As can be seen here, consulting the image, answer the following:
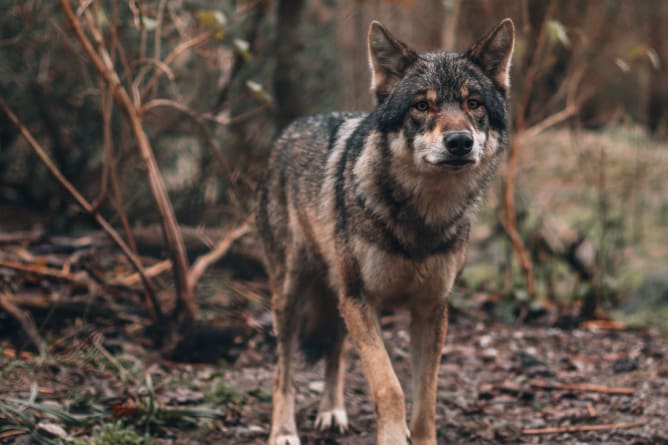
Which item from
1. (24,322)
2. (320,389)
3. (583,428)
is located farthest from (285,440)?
(24,322)

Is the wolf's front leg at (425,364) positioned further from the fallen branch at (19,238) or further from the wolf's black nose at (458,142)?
the fallen branch at (19,238)

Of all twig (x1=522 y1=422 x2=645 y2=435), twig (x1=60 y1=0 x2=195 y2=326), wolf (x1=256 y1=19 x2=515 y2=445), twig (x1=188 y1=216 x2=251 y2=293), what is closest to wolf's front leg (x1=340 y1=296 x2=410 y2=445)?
wolf (x1=256 y1=19 x2=515 y2=445)

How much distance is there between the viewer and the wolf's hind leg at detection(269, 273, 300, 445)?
417cm

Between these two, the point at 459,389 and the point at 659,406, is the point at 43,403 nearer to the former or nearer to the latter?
the point at 459,389

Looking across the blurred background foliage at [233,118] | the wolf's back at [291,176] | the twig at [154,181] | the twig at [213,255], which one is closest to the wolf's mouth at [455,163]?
the wolf's back at [291,176]

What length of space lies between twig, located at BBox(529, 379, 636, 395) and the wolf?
158 cm

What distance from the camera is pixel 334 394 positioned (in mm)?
4480

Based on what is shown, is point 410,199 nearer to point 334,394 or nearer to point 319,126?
point 319,126

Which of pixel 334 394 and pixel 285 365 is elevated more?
pixel 285 365

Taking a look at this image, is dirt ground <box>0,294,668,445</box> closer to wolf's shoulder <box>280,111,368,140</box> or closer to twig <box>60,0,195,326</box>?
twig <box>60,0,195,326</box>

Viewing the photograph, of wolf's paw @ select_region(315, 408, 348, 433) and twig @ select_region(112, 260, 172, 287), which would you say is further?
twig @ select_region(112, 260, 172, 287)

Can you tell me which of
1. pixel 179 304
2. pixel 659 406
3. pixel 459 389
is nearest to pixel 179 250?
pixel 179 304

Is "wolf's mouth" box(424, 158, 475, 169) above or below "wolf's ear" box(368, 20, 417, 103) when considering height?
below

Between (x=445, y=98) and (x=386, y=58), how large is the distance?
18.0 inches
